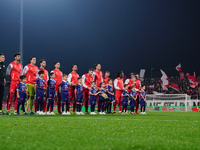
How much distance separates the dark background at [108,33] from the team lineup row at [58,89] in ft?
79.2

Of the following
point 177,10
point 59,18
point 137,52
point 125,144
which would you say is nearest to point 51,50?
point 59,18

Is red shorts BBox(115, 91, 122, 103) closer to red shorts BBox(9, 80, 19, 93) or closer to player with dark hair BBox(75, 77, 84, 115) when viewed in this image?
player with dark hair BBox(75, 77, 84, 115)

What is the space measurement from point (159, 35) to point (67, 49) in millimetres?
13745

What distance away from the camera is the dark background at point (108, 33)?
35656mm

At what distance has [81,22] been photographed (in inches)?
1547

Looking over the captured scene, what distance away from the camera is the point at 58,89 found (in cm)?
1030

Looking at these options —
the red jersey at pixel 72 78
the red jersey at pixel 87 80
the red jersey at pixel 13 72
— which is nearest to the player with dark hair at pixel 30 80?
the red jersey at pixel 13 72

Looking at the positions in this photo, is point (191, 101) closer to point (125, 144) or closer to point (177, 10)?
point (177, 10)

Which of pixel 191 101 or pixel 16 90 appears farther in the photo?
pixel 191 101

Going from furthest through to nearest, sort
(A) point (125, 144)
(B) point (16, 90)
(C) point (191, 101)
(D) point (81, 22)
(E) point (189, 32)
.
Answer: (D) point (81, 22), (E) point (189, 32), (C) point (191, 101), (B) point (16, 90), (A) point (125, 144)

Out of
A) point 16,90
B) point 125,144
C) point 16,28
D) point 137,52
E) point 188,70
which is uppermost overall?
point 16,28

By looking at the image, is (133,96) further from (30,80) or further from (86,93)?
(30,80)

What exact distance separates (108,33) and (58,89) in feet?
97.9

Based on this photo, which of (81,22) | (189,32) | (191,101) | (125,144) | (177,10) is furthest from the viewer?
(81,22)
